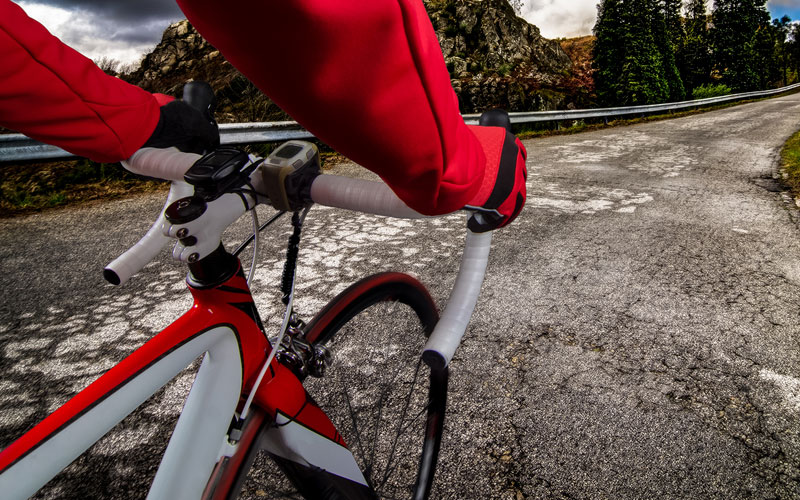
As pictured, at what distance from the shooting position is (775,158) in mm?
5988

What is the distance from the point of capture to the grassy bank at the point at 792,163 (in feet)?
15.1

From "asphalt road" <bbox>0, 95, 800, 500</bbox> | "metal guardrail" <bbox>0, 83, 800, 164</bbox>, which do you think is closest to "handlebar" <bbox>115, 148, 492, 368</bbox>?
"asphalt road" <bbox>0, 95, 800, 500</bbox>

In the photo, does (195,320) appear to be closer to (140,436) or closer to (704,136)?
(140,436)

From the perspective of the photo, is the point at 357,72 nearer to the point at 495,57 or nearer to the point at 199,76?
the point at 199,76

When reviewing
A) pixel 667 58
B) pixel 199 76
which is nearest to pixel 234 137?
pixel 199 76

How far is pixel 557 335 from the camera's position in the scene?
2.19 meters

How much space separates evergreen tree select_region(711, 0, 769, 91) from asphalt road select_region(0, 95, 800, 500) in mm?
43494

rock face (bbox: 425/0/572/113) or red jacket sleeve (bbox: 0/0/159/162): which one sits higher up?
rock face (bbox: 425/0/572/113)

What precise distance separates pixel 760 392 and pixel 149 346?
2.20 m

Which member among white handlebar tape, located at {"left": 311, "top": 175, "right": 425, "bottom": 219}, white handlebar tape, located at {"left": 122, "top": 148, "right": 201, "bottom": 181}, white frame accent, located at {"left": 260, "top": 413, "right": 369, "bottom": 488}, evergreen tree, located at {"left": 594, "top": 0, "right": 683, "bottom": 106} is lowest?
white frame accent, located at {"left": 260, "top": 413, "right": 369, "bottom": 488}

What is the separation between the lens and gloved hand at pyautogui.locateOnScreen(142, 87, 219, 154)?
33.0 inches

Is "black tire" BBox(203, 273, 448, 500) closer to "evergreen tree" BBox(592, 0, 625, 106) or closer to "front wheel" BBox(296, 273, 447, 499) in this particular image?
"front wheel" BBox(296, 273, 447, 499)

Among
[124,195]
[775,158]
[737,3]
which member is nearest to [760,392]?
[124,195]

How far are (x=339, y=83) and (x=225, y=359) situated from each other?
57 centimetres
